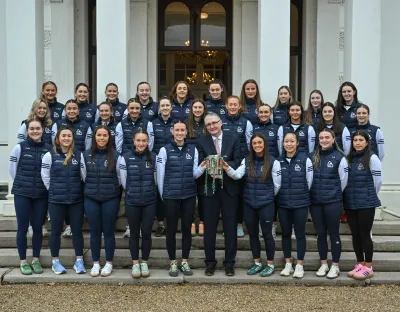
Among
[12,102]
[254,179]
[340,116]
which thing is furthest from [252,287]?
[12,102]

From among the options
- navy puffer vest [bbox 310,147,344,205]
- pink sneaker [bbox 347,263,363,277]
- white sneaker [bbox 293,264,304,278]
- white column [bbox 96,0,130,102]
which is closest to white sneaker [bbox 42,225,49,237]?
white column [bbox 96,0,130,102]

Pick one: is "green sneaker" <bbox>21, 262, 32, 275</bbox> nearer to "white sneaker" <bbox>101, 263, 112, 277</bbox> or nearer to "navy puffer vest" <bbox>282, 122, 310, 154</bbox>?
"white sneaker" <bbox>101, 263, 112, 277</bbox>

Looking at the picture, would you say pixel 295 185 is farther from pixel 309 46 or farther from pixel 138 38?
pixel 138 38

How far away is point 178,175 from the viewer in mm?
5906

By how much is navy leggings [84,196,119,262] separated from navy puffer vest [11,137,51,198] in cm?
63

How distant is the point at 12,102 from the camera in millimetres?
8141

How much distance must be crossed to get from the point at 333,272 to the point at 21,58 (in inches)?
227

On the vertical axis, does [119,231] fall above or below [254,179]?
below

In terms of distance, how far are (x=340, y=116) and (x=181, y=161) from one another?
8.04 feet

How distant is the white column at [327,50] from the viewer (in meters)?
10.6

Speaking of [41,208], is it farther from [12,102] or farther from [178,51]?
[178,51]

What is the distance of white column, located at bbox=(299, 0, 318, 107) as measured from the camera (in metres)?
10.8

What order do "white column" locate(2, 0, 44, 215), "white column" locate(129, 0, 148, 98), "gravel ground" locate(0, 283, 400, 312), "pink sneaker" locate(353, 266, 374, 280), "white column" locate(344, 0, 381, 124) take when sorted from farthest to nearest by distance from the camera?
1. "white column" locate(129, 0, 148, 98)
2. "white column" locate(2, 0, 44, 215)
3. "white column" locate(344, 0, 381, 124)
4. "pink sneaker" locate(353, 266, 374, 280)
5. "gravel ground" locate(0, 283, 400, 312)

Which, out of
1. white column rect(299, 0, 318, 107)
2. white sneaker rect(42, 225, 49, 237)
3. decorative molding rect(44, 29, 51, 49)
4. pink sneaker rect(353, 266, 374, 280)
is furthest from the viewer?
white column rect(299, 0, 318, 107)
